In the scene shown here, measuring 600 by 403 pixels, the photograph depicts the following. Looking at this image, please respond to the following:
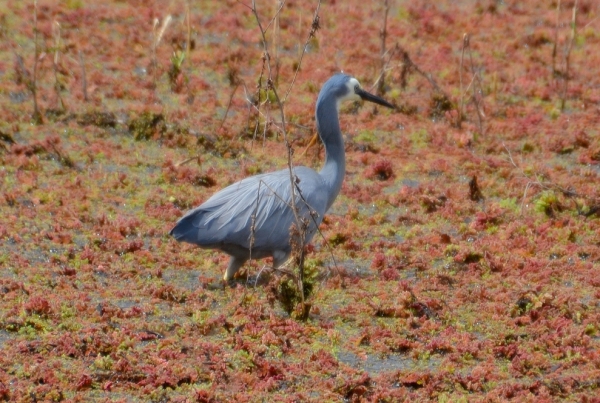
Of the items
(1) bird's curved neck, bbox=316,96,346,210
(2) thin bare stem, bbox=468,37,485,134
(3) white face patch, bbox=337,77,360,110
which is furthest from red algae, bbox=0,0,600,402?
(3) white face patch, bbox=337,77,360,110

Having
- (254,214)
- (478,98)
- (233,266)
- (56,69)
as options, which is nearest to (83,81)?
(56,69)

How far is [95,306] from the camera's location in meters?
7.27

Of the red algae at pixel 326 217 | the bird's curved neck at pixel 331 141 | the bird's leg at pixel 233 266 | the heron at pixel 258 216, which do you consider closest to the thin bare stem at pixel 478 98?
the red algae at pixel 326 217

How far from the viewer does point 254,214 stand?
25.1ft

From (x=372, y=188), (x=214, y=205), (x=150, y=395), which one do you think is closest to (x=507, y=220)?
(x=372, y=188)

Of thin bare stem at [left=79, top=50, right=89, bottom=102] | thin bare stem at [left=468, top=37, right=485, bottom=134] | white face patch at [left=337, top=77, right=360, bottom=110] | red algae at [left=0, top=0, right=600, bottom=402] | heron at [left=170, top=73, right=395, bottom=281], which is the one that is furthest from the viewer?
thin bare stem at [left=79, top=50, right=89, bottom=102]

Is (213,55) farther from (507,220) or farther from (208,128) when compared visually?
(507,220)

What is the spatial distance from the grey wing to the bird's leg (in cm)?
14

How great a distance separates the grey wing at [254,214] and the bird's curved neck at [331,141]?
0.92ft

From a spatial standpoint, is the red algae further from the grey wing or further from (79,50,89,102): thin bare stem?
the grey wing

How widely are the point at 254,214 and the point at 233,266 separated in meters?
0.45

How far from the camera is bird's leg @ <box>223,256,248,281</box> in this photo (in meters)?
7.86

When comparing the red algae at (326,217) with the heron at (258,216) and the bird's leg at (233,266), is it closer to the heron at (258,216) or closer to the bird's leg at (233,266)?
the bird's leg at (233,266)

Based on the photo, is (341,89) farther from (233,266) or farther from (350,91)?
(233,266)
